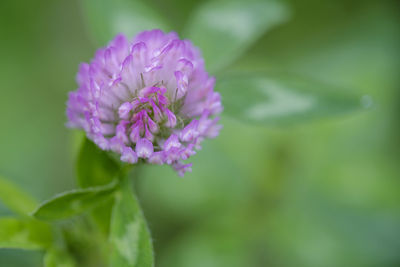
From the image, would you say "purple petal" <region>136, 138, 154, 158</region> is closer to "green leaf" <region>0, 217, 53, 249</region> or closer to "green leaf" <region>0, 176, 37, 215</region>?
"green leaf" <region>0, 217, 53, 249</region>

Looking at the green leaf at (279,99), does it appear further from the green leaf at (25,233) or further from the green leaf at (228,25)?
the green leaf at (25,233)

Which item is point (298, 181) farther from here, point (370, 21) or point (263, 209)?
point (370, 21)

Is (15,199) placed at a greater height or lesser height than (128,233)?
greater

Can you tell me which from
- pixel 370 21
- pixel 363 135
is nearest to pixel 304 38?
pixel 370 21

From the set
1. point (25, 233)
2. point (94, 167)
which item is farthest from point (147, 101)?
point (25, 233)

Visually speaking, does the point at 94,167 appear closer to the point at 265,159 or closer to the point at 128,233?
the point at 128,233

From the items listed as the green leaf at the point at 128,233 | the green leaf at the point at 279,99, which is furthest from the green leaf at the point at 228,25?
the green leaf at the point at 128,233
